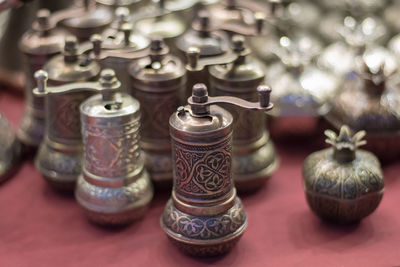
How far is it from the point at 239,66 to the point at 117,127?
35 centimetres

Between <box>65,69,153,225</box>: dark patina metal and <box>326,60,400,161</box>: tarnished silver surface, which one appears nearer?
<box>65,69,153,225</box>: dark patina metal

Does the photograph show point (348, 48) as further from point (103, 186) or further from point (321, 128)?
point (103, 186)

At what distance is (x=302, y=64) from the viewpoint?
1978 mm

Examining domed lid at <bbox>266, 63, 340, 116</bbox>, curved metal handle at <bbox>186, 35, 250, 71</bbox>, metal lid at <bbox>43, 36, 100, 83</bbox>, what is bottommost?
domed lid at <bbox>266, 63, 340, 116</bbox>

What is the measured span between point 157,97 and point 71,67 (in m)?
0.23

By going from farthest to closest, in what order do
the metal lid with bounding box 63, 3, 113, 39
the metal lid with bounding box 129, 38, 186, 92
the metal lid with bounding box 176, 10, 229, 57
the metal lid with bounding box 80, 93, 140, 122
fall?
1. the metal lid with bounding box 63, 3, 113, 39
2. the metal lid with bounding box 176, 10, 229, 57
3. the metal lid with bounding box 129, 38, 186, 92
4. the metal lid with bounding box 80, 93, 140, 122

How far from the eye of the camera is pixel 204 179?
144cm

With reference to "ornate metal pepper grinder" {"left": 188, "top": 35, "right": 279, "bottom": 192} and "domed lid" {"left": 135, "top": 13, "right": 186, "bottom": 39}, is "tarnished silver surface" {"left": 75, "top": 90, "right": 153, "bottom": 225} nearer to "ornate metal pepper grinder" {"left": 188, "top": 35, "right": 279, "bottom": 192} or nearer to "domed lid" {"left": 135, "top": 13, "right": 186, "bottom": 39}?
"ornate metal pepper grinder" {"left": 188, "top": 35, "right": 279, "bottom": 192}

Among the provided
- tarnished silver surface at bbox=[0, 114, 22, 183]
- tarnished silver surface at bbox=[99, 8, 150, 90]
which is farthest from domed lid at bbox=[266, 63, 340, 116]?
tarnished silver surface at bbox=[0, 114, 22, 183]

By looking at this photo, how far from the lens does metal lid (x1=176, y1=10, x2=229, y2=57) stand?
1.73 m

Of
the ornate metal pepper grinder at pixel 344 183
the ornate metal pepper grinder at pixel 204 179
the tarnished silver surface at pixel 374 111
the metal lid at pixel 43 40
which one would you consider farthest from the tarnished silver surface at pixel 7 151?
the tarnished silver surface at pixel 374 111

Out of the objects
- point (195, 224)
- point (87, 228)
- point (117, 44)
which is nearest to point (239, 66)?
point (117, 44)

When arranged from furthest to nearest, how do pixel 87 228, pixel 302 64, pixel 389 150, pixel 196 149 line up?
pixel 302 64 < pixel 389 150 < pixel 87 228 < pixel 196 149

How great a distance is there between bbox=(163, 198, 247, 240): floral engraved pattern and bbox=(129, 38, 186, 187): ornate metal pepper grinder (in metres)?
0.23
